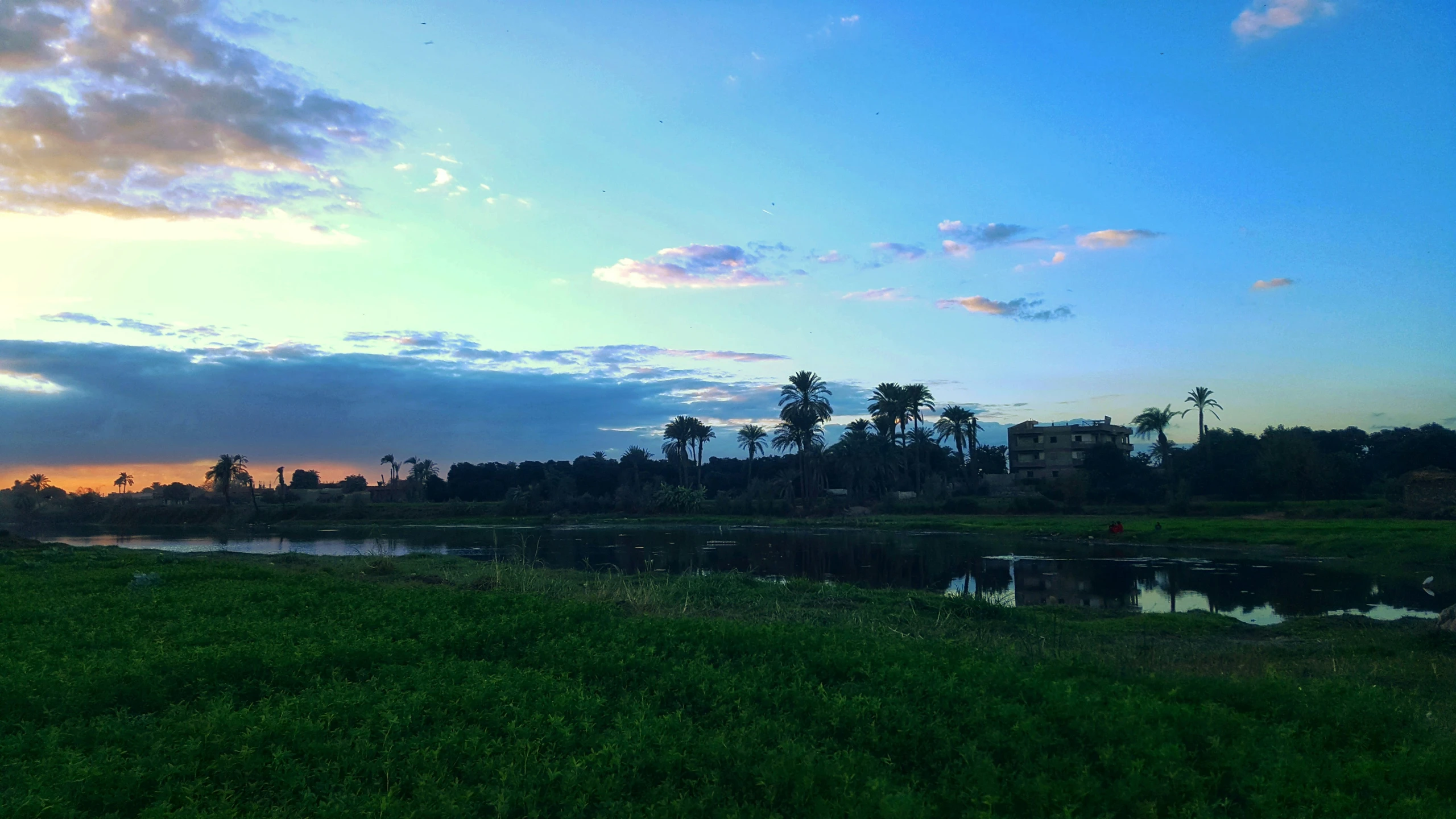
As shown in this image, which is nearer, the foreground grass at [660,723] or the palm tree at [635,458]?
the foreground grass at [660,723]

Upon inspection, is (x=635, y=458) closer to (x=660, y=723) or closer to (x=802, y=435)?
(x=802, y=435)

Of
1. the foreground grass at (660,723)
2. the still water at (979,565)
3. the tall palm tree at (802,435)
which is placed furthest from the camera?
the tall palm tree at (802,435)

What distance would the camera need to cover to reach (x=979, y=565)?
3869 centimetres

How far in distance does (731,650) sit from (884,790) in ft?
16.0

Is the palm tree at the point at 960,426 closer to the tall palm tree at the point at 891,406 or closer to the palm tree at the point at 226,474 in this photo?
the tall palm tree at the point at 891,406

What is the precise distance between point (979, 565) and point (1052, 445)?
63.0 meters

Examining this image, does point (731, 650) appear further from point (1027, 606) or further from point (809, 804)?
point (1027, 606)

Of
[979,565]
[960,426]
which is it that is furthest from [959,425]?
[979,565]

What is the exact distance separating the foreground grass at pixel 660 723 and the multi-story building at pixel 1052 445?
85.7 meters

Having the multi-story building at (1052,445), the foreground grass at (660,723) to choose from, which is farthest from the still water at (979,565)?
the multi-story building at (1052,445)

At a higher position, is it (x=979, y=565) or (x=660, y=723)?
(x=660, y=723)

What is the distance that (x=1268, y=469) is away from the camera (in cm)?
5844

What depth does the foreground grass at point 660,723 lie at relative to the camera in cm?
641

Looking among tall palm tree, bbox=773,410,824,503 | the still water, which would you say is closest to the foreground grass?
the still water
